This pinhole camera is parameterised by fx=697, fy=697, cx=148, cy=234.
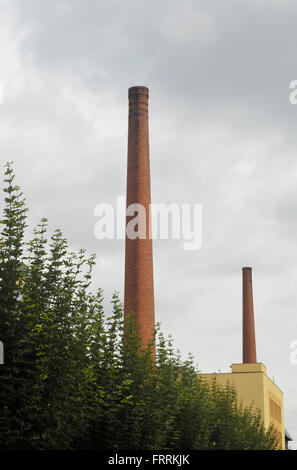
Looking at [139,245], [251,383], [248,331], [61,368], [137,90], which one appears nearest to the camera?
[61,368]

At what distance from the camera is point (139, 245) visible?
37.9 m

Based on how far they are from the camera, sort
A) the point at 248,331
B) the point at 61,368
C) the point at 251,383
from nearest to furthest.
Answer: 1. the point at 61,368
2. the point at 251,383
3. the point at 248,331

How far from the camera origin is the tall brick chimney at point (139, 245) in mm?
37375

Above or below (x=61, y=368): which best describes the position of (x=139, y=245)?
above

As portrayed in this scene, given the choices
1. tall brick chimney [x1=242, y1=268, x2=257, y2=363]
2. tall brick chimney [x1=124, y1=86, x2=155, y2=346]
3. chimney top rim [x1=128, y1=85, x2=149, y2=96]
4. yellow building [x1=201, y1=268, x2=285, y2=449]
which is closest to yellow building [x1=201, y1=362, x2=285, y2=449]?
yellow building [x1=201, y1=268, x2=285, y2=449]

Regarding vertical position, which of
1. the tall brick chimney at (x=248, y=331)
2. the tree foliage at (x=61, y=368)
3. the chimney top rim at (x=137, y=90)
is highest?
the chimney top rim at (x=137, y=90)

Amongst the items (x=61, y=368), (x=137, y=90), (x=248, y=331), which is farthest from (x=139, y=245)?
(x=248, y=331)

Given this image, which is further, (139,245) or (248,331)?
(248,331)

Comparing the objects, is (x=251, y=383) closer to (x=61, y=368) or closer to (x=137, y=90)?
(x=137, y=90)

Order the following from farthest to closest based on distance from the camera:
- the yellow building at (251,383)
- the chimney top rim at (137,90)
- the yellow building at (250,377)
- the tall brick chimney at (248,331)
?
the tall brick chimney at (248,331) < the yellow building at (250,377) < the yellow building at (251,383) < the chimney top rim at (137,90)

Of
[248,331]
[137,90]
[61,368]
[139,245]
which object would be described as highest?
[137,90]

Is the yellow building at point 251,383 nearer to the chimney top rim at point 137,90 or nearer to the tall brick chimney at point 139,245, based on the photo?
the tall brick chimney at point 139,245

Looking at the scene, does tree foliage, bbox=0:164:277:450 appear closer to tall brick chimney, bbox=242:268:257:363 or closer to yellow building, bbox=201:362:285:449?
yellow building, bbox=201:362:285:449

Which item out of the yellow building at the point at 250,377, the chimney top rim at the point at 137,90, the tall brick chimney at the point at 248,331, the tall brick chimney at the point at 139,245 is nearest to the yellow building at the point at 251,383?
the yellow building at the point at 250,377
